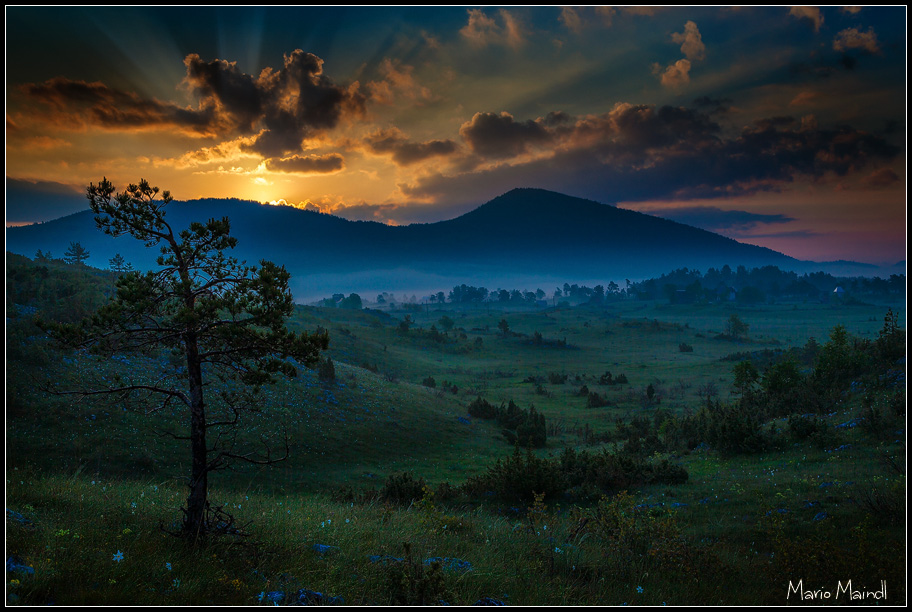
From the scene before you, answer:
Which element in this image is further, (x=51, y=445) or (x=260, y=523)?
(x=51, y=445)

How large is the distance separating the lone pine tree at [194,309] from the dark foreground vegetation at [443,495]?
569 millimetres

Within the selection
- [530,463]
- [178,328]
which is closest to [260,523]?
[178,328]

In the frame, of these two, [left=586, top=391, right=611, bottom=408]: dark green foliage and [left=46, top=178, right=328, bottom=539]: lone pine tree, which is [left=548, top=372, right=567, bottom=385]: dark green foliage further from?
[left=46, top=178, right=328, bottom=539]: lone pine tree

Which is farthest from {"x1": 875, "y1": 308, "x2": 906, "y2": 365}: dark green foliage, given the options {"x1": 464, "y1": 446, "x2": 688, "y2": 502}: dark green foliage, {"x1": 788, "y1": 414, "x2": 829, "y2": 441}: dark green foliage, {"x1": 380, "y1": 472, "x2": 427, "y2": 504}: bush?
{"x1": 380, "y1": 472, "x2": 427, "y2": 504}: bush

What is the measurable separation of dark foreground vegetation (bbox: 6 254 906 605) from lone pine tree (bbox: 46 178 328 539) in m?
0.57

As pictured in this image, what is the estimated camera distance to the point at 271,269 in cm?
648

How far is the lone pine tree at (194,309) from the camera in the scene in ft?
20.8

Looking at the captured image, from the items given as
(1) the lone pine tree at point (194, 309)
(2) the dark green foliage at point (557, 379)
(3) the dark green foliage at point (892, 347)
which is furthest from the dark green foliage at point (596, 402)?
(1) the lone pine tree at point (194, 309)

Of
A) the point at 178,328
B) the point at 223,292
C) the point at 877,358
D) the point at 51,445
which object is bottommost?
the point at 51,445

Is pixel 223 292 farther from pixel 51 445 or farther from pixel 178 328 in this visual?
pixel 51 445

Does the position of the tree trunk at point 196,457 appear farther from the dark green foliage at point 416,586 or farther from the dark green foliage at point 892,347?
the dark green foliage at point 892,347

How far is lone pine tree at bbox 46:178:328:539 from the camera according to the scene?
633 cm

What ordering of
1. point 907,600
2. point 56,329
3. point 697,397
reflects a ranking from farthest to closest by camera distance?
1. point 697,397
2. point 907,600
3. point 56,329

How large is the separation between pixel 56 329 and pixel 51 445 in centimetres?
1658
